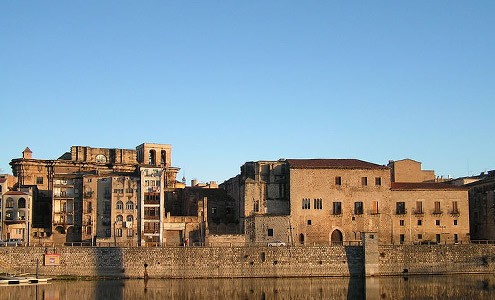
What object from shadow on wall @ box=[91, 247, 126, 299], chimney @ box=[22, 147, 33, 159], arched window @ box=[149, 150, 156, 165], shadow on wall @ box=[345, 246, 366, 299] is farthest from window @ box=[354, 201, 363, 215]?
chimney @ box=[22, 147, 33, 159]

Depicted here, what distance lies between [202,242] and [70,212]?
56.6 feet

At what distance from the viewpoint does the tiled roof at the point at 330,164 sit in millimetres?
90875

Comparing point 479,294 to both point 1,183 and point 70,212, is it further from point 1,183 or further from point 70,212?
point 1,183

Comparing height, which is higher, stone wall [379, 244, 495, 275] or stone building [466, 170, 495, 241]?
stone building [466, 170, 495, 241]

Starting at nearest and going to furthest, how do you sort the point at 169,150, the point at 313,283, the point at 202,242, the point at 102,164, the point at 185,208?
1. the point at 313,283
2. the point at 202,242
3. the point at 185,208
4. the point at 102,164
5. the point at 169,150

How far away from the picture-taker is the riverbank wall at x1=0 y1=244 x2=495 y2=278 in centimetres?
7812

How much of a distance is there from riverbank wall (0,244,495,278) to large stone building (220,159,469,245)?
27.5 feet

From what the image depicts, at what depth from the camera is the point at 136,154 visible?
115 meters

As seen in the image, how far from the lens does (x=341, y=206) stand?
9075 centimetres

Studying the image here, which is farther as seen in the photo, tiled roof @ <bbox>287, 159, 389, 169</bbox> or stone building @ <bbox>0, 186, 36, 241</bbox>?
stone building @ <bbox>0, 186, 36, 241</bbox>

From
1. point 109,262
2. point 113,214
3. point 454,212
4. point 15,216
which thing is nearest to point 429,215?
point 454,212

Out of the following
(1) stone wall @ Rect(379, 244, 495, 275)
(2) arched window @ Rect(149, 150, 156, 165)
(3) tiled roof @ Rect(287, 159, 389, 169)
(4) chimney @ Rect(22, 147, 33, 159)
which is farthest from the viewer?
(2) arched window @ Rect(149, 150, 156, 165)

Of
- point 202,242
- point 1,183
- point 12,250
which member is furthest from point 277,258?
point 1,183

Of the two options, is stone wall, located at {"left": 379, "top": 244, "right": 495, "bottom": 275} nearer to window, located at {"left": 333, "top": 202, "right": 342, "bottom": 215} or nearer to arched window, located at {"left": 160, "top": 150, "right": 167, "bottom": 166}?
window, located at {"left": 333, "top": 202, "right": 342, "bottom": 215}
